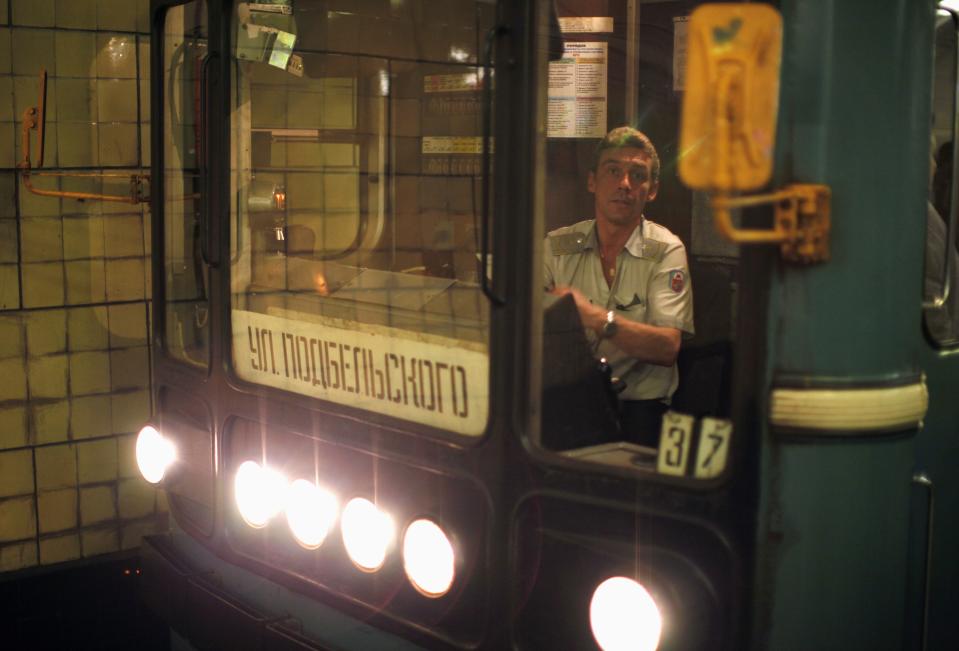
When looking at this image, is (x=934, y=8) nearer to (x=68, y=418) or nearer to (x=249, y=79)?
(x=249, y=79)

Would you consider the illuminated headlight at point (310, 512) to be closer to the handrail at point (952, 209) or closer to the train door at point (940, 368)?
the train door at point (940, 368)

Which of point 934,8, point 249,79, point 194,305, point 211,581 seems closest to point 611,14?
point 249,79

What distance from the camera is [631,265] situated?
11.1ft

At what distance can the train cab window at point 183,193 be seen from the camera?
3633 millimetres

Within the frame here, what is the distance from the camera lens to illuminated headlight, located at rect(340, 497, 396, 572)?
2.99 metres

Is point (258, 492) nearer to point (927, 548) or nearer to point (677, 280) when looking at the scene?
point (677, 280)

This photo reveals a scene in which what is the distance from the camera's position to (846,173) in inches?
87.0

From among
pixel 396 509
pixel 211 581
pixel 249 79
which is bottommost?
pixel 211 581

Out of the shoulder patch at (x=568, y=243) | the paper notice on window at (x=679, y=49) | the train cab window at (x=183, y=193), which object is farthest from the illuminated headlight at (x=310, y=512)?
the paper notice on window at (x=679, y=49)

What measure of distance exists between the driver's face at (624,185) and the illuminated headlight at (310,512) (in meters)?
Answer: 1.09

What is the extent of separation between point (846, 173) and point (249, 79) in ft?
5.88

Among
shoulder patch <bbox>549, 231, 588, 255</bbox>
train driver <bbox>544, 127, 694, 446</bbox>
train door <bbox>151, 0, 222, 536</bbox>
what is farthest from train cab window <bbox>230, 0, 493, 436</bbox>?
shoulder patch <bbox>549, 231, 588, 255</bbox>

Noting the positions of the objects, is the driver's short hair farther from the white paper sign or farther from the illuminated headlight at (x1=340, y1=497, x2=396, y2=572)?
the illuminated headlight at (x1=340, y1=497, x2=396, y2=572)

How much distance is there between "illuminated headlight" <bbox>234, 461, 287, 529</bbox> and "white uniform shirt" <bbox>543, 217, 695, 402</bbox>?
91 cm
